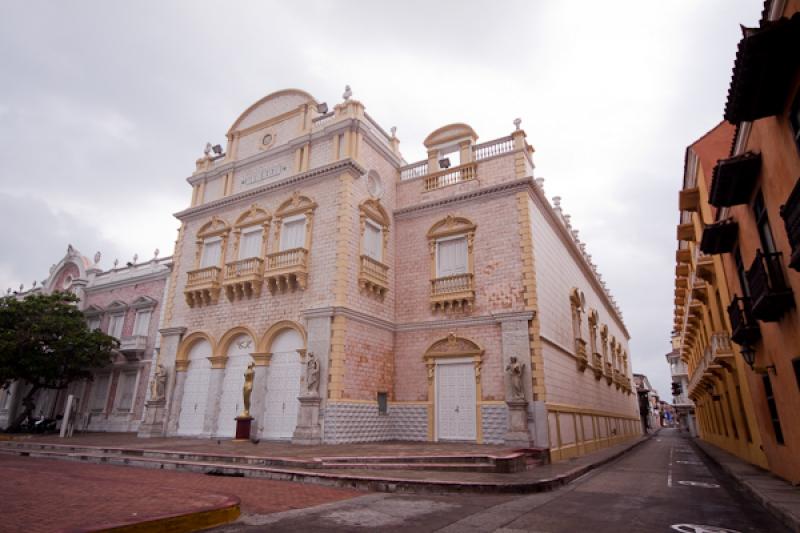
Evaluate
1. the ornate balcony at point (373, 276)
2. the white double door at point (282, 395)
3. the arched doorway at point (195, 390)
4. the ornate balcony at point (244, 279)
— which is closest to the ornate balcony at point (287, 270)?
the ornate balcony at point (244, 279)

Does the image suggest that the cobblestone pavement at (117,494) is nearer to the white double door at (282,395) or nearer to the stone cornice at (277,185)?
the white double door at (282,395)

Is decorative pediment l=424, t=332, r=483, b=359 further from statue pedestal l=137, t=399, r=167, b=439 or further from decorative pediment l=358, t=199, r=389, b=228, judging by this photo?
statue pedestal l=137, t=399, r=167, b=439

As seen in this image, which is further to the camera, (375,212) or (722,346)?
(375,212)

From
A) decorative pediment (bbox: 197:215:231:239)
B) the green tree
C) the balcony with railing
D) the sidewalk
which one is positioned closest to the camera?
the sidewalk

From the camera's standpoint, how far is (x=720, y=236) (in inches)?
473

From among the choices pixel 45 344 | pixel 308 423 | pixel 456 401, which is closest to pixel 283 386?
pixel 308 423

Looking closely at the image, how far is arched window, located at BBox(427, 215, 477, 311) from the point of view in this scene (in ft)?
61.4

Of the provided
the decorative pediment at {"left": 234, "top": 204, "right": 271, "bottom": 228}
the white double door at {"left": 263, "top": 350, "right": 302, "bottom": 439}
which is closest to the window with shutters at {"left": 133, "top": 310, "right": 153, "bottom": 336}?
the decorative pediment at {"left": 234, "top": 204, "right": 271, "bottom": 228}

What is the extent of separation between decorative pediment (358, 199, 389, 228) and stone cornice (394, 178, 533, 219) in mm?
865

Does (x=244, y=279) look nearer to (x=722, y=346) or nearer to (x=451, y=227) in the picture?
(x=451, y=227)

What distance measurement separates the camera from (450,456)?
12.1 metres

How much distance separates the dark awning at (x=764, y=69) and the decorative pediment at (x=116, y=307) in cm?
3095

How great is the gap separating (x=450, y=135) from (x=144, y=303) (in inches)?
801

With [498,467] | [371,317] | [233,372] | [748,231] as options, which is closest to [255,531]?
[498,467]
